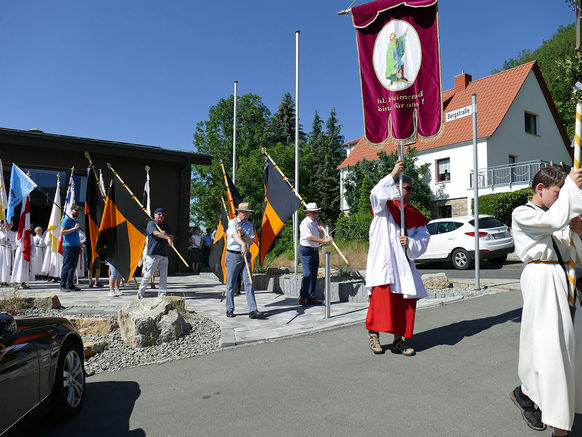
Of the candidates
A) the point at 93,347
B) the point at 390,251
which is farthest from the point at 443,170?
the point at 93,347

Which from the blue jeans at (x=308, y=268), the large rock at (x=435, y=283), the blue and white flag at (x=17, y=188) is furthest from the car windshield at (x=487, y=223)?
the blue and white flag at (x=17, y=188)

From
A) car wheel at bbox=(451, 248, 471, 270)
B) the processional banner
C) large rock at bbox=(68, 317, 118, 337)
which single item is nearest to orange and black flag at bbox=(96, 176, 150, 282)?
large rock at bbox=(68, 317, 118, 337)

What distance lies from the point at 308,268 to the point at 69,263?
6.12 metres

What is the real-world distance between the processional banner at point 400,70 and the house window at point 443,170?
2369 centimetres

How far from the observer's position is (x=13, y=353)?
2924 mm

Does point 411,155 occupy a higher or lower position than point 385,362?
higher

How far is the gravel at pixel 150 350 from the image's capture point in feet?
17.0

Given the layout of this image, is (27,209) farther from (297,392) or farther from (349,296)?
(297,392)

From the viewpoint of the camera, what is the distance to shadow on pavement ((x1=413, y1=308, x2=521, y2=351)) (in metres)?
5.42

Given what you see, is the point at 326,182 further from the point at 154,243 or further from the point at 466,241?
the point at 154,243

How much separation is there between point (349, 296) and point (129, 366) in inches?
199

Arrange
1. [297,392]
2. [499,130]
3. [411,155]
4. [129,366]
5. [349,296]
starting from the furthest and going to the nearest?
[411,155]
[499,130]
[349,296]
[129,366]
[297,392]

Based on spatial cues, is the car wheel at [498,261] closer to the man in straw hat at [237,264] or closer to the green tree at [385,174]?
the man in straw hat at [237,264]

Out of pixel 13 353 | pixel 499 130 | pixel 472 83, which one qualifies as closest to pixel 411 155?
pixel 499 130
